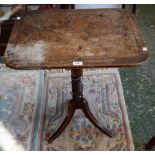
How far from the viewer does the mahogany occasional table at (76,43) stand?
1272mm

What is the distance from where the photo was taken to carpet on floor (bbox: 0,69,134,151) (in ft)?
5.78

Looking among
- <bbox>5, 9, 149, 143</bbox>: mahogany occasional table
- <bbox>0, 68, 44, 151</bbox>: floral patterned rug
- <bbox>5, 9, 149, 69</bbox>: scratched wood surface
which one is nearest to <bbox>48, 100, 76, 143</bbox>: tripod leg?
<bbox>5, 9, 149, 143</bbox>: mahogany occasional table

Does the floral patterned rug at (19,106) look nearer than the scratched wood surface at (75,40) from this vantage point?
No

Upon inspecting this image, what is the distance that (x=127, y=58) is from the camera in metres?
1.28

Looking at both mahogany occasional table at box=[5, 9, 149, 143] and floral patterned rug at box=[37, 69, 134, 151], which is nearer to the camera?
mahogany occasional table at box=[5, 9, 149, 143]

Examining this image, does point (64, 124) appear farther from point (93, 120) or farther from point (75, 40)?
point (75, 40)

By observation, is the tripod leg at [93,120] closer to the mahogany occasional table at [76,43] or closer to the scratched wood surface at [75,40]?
the mahogany occasional table at [76,43]

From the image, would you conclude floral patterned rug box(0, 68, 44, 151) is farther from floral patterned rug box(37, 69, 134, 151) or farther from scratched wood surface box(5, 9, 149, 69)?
scratched wood surface box(5, 9, 149, 69)

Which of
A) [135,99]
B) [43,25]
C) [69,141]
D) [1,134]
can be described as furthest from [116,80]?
[1,134]

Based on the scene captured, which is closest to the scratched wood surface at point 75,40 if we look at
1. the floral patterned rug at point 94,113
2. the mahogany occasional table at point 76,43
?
the mahogany occasional table at point 76,43

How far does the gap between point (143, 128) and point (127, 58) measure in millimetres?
786

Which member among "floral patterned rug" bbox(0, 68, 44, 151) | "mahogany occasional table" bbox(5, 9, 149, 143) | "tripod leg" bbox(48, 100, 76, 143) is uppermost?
"mahogany occasional table" bbox(5, 9, 149, 143)
